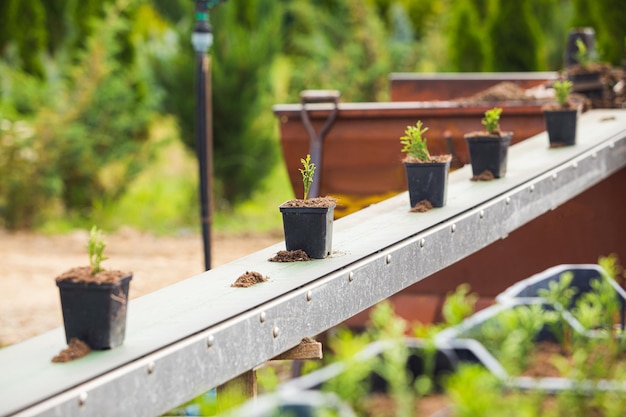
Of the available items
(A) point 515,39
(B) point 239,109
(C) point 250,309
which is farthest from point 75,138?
(C) point 250,309

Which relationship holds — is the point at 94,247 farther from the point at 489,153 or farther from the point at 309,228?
the point at 489,153

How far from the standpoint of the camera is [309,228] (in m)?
2.38

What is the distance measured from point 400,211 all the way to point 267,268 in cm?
74

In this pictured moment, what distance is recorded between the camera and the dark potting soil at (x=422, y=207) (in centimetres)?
290

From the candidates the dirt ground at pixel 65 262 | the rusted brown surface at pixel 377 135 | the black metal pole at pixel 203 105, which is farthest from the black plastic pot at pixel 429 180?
the dirt ground at pixel 65 262

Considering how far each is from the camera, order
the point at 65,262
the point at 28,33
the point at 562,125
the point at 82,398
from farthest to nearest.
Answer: the point at 28,33, the point at 65,262, the point at 562,125, the point at 82,398

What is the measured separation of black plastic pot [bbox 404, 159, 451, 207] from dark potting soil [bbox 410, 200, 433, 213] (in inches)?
0.6

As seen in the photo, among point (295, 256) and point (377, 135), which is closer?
point (295, 256)

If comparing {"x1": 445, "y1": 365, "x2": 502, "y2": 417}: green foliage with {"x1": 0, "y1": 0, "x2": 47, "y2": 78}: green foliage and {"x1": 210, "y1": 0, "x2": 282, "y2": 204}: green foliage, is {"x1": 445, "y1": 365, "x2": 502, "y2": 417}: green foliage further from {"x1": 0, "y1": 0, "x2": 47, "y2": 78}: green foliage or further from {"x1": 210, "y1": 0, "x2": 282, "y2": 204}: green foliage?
{"x1": 0, "y1": 0, "x2": 47, "y2": 78}: green foliage

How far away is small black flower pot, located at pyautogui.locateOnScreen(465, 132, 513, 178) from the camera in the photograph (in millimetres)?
3305

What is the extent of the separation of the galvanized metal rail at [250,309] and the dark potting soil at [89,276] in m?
0.12

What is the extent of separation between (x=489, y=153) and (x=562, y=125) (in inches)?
27.4

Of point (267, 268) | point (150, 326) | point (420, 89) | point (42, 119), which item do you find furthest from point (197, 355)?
point (42, 119)

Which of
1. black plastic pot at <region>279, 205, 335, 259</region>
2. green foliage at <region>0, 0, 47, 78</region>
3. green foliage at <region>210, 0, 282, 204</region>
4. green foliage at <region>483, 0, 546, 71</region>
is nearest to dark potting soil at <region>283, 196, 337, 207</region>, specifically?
black plastic pot at <region>279, 205, 335, 259</region>
